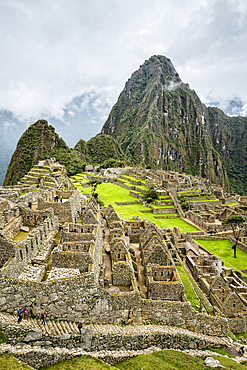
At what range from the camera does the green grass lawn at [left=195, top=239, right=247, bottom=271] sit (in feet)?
99.4

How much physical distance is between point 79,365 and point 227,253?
31316mm

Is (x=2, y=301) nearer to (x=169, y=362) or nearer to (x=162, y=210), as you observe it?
(x=169, y=362)

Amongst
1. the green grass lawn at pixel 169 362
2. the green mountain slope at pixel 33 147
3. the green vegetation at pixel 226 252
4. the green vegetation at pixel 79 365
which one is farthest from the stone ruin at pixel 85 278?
the green mountain slope at pixel 33 147

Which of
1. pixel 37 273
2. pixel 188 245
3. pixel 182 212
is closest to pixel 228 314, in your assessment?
pixel 188 245

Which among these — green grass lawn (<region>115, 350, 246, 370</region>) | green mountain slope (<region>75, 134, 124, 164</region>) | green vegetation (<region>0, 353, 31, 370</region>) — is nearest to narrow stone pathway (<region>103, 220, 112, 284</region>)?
green grass lawn (<region>115, 350, 246, 370</region>)

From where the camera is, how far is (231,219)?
149ft

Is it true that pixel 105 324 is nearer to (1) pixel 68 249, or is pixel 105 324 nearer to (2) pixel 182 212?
(1) pixel 68 249

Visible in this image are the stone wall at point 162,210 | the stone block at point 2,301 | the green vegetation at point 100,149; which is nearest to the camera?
the stone block at point 2,301

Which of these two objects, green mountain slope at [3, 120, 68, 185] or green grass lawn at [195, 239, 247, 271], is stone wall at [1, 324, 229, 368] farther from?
green mountain slope at [3, 120, 68, 185]

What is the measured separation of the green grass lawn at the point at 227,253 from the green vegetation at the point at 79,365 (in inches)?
942

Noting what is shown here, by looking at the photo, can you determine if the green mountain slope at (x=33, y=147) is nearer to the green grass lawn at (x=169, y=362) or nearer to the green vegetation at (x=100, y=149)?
the green vegetation at (x=100, y=149)

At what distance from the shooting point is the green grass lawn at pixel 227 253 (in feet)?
99.4

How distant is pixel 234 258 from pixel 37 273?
99.9 feet

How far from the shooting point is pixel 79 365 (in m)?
8.80
